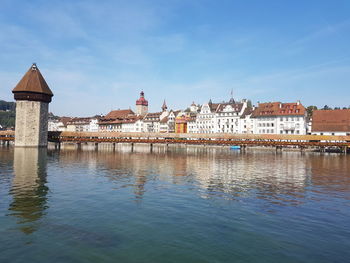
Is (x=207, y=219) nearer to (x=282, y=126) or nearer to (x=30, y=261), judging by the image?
(x=30, y=261)

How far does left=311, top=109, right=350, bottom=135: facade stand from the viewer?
68812mm

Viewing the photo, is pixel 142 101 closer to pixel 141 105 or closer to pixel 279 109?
pixel 141 105

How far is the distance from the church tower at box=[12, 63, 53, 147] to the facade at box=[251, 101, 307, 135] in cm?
5458

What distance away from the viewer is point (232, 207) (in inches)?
537

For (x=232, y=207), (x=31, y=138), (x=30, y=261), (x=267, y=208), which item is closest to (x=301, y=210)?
(x=267, y=208)

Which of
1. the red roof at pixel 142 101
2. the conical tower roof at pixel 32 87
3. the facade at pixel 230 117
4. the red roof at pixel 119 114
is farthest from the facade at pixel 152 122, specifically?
the conical tower roof at pixel 32 87

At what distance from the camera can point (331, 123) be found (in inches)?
2781

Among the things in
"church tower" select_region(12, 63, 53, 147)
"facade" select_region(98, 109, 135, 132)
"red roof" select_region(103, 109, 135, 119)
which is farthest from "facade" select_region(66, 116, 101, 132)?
"church tower" select_region(12, 63, 53, 147)

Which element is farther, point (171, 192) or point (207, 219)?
point (171, 192)

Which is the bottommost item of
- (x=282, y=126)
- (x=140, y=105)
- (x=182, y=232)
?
(x=182, y=232)

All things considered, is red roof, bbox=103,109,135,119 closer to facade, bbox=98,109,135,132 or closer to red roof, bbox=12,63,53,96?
facade, bbox=98,109,135,132

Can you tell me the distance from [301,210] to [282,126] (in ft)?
225

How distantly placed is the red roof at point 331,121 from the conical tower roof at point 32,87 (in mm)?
60996

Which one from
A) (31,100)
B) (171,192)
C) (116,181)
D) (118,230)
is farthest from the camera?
(31,100)
